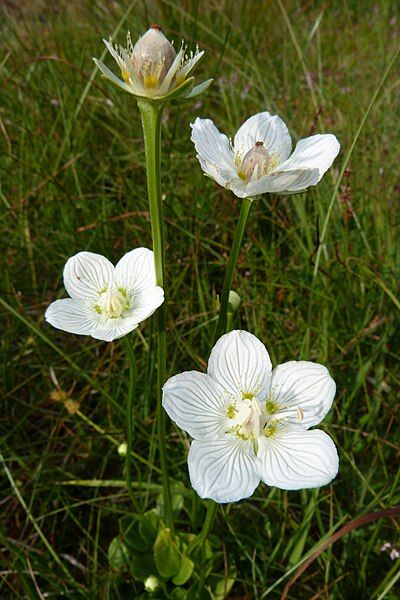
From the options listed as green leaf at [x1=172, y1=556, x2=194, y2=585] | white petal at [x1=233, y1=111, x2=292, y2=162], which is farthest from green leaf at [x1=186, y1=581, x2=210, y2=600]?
white petal at [x1=233, y1=111, x2=292, y2=162]

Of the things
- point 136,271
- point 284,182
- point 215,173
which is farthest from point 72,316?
point 284,182

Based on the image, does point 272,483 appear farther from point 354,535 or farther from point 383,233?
point 383,233

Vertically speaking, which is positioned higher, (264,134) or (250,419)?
(264,134)

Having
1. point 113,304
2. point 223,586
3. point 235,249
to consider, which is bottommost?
point 223,586

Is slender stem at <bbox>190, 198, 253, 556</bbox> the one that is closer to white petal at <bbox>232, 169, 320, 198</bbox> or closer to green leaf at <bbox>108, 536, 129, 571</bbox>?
white petal at <bbox>232, 169, 320, 198</bbox>

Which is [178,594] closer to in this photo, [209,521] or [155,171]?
[209,521]

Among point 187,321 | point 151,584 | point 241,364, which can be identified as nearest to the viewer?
point 241,364
